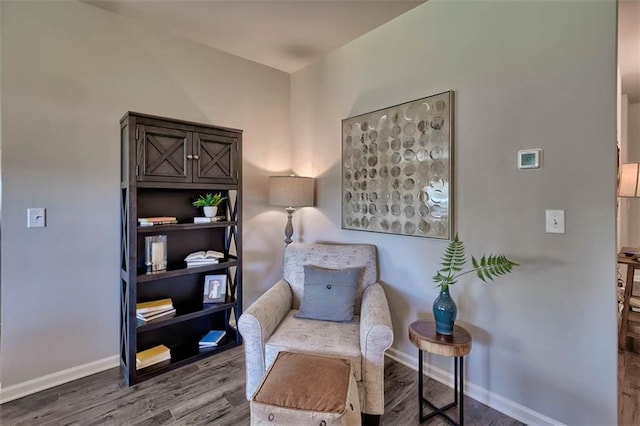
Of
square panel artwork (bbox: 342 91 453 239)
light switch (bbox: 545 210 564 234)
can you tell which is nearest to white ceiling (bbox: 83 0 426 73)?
square panel artwork (bbox: 342 91 453 239)

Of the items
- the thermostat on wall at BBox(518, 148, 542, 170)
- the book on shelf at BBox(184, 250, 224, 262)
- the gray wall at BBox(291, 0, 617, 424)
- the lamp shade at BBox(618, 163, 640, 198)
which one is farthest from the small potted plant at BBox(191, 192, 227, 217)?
the lamp shade at BBox(618, 163, 640, 198)

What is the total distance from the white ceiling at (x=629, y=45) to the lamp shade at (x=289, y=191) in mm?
2580

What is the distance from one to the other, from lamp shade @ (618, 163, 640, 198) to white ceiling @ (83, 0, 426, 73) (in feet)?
6.45

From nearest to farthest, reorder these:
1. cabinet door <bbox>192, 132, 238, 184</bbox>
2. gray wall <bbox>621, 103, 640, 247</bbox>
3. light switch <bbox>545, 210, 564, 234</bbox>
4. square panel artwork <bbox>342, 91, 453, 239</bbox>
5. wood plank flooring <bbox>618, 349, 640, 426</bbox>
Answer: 1. light switch <bbox>545, 210, 564, 234</bbox>
2. wood plank flooring <bbox>618, 349, 640, 426</bbox>
3. square panel artwork <bbox>342, 91, 453, 239</bbox>
4. cabinet door <bbox>192, 132, 238, 184</bbox>
5. gray wall <bbox>621, 103, 640, 247</bbox>

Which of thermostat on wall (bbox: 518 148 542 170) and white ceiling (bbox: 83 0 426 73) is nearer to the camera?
thermostat on wall (bbox: 518 148 542 170)

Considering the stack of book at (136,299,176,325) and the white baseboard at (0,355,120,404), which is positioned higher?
the stack of book at (136,299,176,325)

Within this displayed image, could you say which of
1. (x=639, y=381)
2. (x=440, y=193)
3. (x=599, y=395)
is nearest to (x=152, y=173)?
(x=440, y=193)

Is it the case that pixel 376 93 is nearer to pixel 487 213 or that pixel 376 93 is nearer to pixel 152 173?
pixel 487 213

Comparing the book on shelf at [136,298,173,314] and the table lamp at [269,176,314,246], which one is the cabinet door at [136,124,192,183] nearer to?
the table lamp at [269,176,314,246]

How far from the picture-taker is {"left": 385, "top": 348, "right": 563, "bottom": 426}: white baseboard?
66.5 inches

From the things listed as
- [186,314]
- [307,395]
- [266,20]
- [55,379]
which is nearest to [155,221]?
[186,314]

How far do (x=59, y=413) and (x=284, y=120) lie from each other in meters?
2.90

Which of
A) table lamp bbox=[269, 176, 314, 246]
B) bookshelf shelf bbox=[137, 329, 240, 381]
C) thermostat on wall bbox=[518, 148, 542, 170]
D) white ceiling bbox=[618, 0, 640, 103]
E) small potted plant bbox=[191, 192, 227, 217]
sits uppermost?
white ceiling bbox=[618, 0, 640, 103]

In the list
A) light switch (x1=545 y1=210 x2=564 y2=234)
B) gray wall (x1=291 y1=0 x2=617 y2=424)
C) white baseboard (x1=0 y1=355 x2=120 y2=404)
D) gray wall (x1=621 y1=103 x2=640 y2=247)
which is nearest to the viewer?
gray wall (x1=291 y1=0 x2=617 y2=424)
